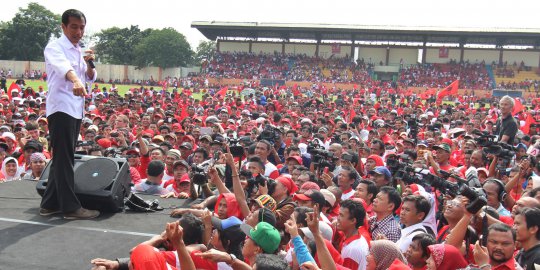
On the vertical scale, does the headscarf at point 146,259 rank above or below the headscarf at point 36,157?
above

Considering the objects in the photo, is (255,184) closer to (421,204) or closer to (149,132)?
(421,204)

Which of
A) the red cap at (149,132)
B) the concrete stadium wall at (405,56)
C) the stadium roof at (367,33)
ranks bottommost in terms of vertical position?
the red cap at (149,132)

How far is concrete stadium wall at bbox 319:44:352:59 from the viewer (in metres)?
48.1

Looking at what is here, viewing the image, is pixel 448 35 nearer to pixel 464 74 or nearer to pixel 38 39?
pixel 464 74

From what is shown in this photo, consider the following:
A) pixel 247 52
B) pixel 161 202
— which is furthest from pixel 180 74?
pixel 161 202

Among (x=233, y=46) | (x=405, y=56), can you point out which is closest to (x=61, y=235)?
(x=405, y=56)

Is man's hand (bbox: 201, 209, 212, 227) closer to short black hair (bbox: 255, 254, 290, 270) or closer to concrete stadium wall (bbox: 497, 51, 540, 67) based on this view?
short black hair (bbox: 255, 254, 290, 270)

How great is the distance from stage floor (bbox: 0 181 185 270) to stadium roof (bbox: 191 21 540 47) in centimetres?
4242

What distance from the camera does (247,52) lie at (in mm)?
49531

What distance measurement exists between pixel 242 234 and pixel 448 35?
144 ft

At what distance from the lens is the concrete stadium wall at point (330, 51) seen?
48.1 metres

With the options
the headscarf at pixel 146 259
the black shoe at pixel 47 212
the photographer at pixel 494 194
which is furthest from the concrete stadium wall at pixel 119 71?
the headscarf at pixel 146 259

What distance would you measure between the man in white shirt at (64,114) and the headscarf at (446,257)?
96.2 inches

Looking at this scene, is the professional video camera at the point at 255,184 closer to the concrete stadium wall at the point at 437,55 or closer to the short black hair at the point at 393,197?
the short black hair at the point at 393,197
